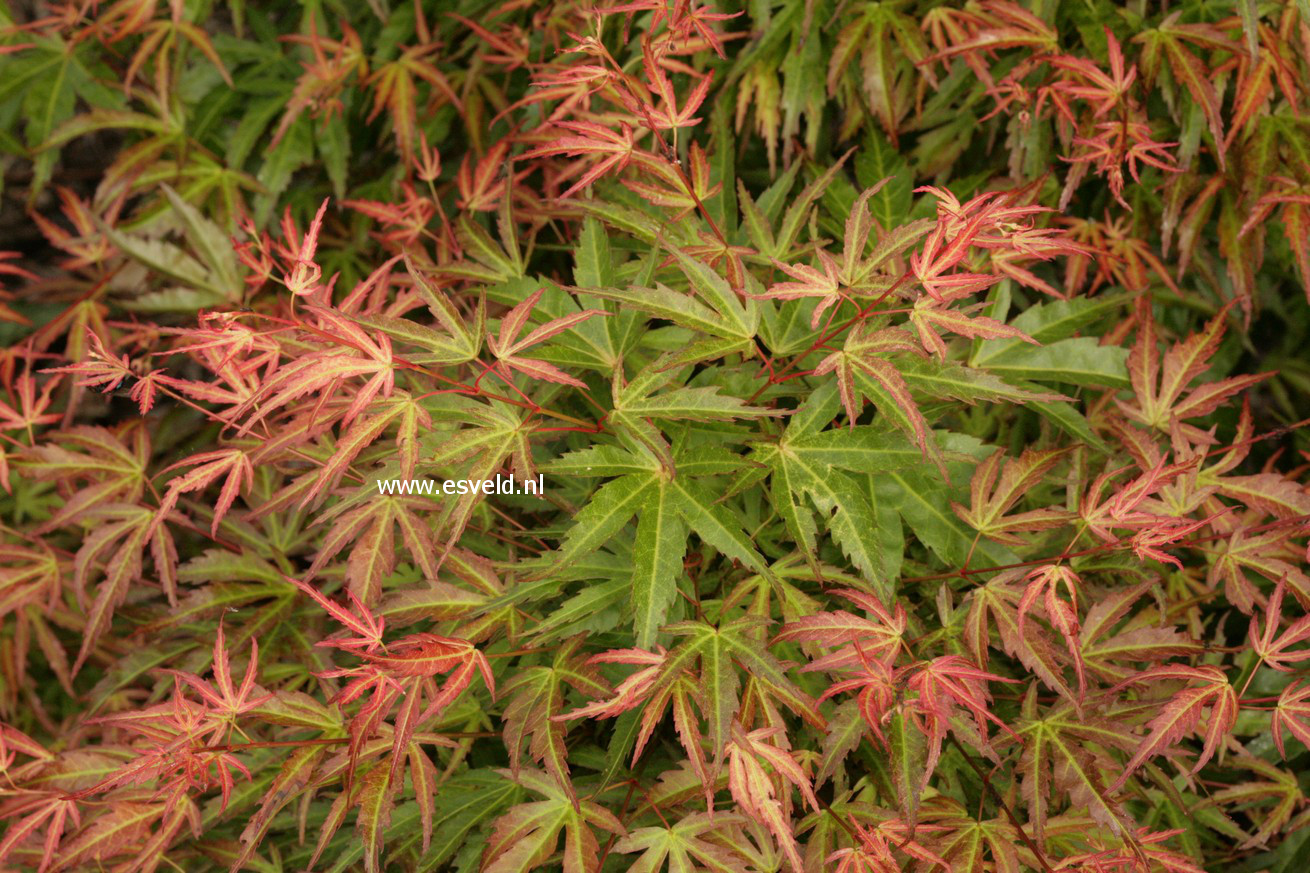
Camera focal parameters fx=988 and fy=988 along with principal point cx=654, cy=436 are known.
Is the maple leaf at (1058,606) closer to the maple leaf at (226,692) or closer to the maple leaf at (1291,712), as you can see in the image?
the maple leaf at (1291,712)

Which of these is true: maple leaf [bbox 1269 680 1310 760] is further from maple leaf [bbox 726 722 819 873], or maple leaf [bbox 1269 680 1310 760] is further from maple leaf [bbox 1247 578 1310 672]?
maple leaf [bbox 726 722 819 873]

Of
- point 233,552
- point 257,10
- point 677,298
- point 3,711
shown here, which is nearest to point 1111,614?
point 677,298

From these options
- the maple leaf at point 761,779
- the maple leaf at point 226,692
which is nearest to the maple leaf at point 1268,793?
the maple leaf at point 761,779

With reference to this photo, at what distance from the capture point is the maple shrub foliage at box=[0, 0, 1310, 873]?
101 cm

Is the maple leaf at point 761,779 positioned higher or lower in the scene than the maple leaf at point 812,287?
lower

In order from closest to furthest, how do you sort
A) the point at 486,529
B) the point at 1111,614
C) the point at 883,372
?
1. the point at 883,372
2. the point at 1111,614
3. the point at 486,529

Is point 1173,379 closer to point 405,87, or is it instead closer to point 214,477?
point 214,477

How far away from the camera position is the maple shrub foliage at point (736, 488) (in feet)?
3.31

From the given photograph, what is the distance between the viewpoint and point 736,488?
1066 millimetres

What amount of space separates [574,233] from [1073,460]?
83 centimetres

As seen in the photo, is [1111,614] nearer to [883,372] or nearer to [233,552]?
[883,372]

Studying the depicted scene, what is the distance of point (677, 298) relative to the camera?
107 cm

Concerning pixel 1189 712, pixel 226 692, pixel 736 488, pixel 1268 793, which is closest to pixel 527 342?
pixel 736 488

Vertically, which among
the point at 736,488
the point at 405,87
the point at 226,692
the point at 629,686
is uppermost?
the point at 405,87
